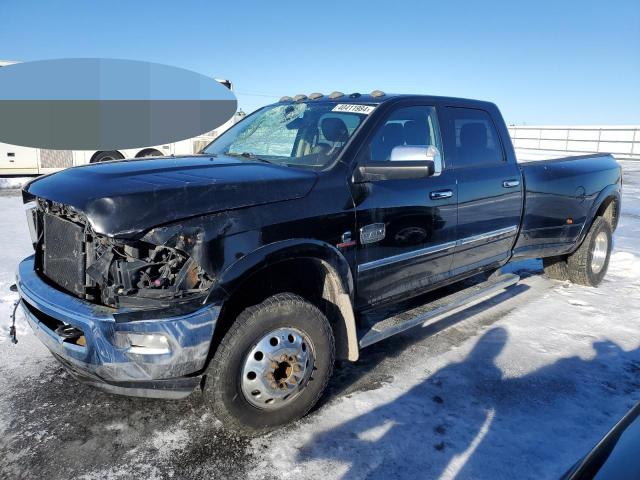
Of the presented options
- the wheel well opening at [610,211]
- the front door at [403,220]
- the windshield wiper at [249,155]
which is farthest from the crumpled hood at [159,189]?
the wheel well opening at [610,211]

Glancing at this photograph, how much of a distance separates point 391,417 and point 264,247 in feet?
4.40

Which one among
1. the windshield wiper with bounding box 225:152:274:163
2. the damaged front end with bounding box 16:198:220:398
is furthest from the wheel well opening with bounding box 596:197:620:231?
the damaged front end with bounding box 16:198:220:398

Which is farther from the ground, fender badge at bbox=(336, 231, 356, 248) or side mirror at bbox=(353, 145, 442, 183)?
side mirror at bbox=(353, 145, 442, 183)

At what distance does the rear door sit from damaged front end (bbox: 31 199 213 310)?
2.32 metres

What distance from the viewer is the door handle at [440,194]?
12.1ft

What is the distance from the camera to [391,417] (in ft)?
10.1

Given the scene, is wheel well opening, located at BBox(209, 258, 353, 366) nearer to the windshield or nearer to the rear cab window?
the windshield

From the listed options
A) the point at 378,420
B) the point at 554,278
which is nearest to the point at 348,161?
the point at 378,420

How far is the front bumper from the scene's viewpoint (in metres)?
2.43

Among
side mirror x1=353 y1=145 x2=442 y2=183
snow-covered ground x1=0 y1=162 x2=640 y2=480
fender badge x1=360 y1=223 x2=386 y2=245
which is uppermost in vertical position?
side mirror x1=353 y1=145 x2=442 y2=183

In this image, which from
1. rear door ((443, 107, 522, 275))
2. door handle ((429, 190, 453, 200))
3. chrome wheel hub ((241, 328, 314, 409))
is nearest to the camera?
chrome wheel hub ((241, 328, 314, 409))

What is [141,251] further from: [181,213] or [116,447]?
[116,447]

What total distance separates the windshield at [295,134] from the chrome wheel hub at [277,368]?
44.6 inches

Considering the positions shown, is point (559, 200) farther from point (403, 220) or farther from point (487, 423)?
point (487, 423)
